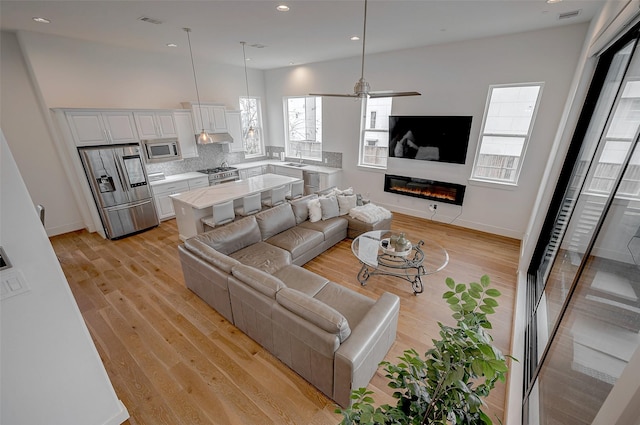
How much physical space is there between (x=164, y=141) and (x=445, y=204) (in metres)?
5.86

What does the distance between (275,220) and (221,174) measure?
299cm

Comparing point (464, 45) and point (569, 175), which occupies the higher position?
point (464, 45)

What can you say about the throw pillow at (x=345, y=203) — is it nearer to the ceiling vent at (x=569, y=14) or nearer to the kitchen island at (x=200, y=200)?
the kitchen island at (x=200, y=200)

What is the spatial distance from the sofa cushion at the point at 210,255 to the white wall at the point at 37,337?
1.08 metres

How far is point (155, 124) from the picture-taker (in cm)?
507

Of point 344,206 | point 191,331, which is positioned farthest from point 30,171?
point 344,206

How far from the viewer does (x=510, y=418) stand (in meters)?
1.81

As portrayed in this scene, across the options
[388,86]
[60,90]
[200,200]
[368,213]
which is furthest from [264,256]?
[60,90]

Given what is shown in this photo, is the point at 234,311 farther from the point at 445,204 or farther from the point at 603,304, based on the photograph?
the point at 445,204

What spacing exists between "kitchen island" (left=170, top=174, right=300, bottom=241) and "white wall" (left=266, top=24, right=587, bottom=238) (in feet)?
8.13

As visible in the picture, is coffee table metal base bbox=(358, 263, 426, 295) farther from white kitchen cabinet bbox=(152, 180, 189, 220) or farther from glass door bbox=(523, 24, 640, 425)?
white kitchen cabinet bbox=(152, 180, 189, 220)

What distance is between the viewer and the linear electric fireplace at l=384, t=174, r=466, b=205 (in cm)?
495

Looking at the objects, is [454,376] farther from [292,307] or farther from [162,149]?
[162,149]

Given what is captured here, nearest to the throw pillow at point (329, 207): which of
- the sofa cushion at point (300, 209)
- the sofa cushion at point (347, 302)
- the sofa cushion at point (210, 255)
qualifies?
the sofa cushion at point (300, 209)
